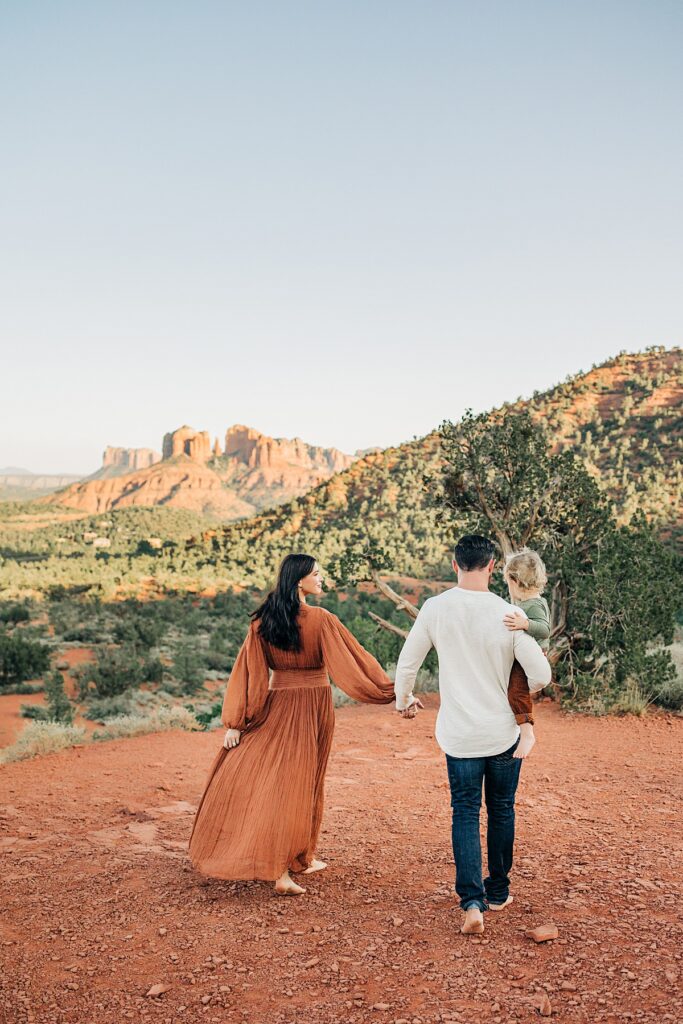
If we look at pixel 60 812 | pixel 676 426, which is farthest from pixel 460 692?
pixel 676 426

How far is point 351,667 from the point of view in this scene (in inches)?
163

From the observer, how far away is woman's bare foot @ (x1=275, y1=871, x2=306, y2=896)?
4066mm

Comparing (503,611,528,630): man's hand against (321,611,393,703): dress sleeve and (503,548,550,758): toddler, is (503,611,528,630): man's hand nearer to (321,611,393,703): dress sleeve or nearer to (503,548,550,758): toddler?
(503,548,550,758): toddler

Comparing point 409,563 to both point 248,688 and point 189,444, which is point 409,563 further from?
point 189,444

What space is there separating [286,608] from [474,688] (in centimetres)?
117

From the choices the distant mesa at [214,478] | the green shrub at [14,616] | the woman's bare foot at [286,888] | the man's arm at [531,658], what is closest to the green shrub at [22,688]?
the green shrub at [14,616]

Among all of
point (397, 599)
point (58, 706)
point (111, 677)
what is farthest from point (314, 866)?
point (111, 677)

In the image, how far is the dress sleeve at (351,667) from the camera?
4137mm

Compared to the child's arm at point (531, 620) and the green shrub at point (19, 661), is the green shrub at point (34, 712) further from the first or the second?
the child's arm at point (531, 620)

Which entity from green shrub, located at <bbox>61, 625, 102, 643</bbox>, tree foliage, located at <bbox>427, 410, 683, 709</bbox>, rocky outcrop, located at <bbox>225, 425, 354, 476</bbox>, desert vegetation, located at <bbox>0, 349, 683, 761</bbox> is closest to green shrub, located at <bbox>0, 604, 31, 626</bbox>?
desert vegetation, located at <bbox>0, 349, 683, 761</bbox>

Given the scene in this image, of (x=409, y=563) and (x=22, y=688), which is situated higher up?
(x=409, y=563)

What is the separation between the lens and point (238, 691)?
165 inches

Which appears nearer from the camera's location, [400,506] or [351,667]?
[351,667]

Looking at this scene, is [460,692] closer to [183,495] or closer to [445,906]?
[445,906]
